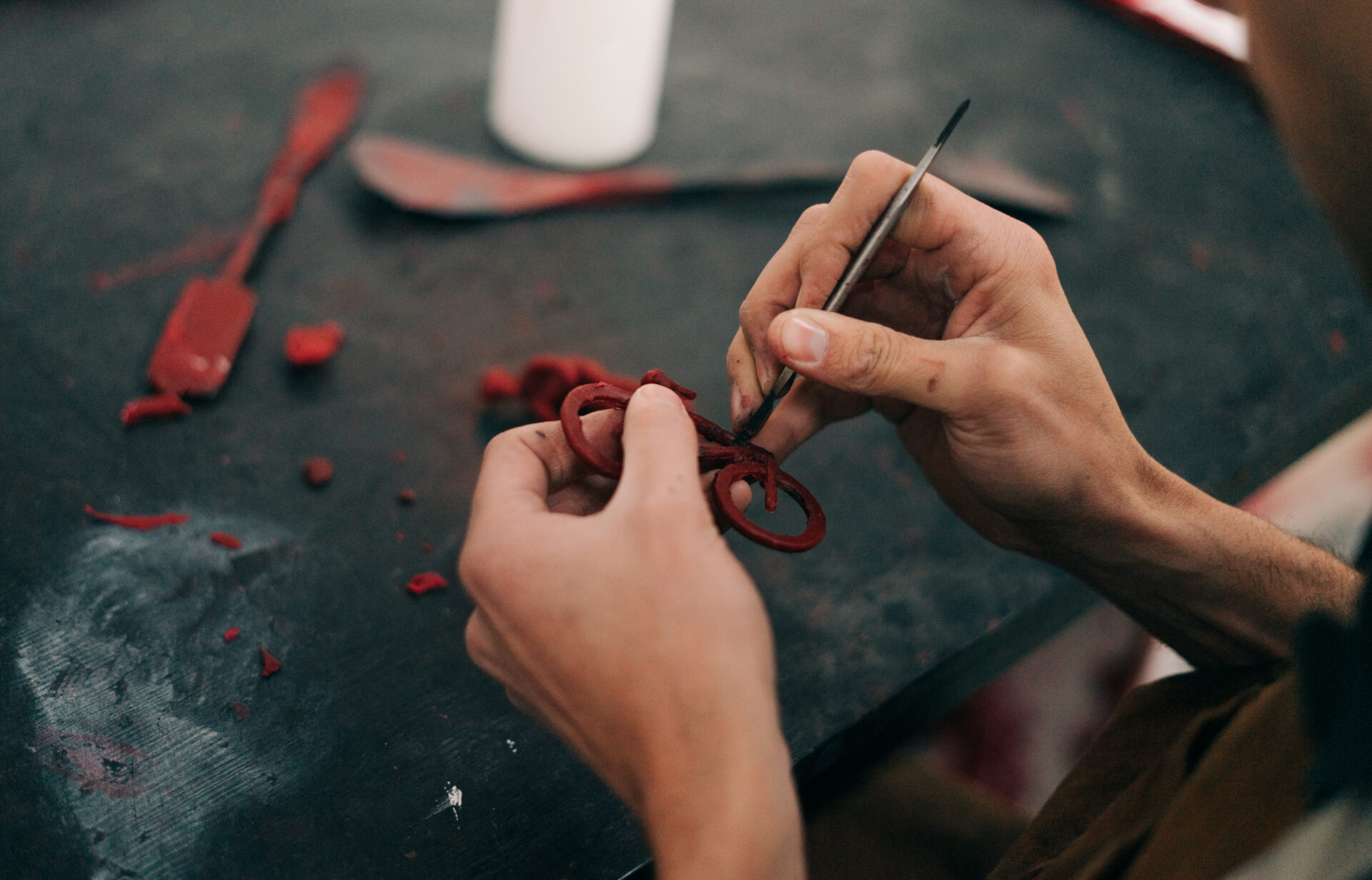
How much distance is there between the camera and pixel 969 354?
920 mm

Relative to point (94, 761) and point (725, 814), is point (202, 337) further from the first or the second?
point (725, 814)

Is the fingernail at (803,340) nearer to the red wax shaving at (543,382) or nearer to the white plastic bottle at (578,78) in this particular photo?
the red wax shaving at (543,382)

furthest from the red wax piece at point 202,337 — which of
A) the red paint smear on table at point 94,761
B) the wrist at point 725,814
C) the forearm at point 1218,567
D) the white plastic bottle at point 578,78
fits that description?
the forearm at point 1218,567

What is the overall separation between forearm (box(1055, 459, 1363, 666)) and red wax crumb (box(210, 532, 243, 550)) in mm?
941

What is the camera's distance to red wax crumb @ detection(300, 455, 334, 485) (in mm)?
1130

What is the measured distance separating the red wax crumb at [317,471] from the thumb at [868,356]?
0.58 metres

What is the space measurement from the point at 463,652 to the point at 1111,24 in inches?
90.6

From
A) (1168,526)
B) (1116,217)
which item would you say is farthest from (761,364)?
(1116,217)

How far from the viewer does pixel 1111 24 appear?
239 centimetres

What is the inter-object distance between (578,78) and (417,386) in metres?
0.62

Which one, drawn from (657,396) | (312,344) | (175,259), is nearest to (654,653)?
(657,396)

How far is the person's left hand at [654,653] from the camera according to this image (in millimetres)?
663

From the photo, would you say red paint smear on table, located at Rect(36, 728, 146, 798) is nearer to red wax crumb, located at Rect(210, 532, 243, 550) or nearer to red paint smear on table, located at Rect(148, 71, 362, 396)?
red wax crumb, located at Rect(210, 532, 243, 550)

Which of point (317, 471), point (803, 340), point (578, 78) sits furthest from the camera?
point (578, 78)
